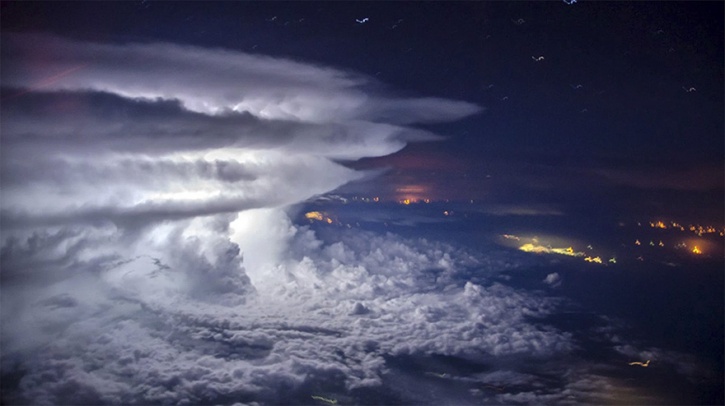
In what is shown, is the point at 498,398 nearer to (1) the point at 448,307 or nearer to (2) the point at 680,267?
(1) the point at 448,307

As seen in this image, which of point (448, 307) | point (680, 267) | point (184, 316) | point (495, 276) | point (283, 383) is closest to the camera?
point (283, 383)

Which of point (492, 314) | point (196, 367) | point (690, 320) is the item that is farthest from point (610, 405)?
point (196, 367)

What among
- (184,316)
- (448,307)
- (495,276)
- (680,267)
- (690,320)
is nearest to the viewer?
(184,316)

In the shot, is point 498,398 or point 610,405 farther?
point 498,398

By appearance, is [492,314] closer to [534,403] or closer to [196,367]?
[534,403]

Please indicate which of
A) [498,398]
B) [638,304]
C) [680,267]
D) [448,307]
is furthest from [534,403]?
[638,304]

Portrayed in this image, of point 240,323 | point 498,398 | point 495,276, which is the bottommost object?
point 498,398

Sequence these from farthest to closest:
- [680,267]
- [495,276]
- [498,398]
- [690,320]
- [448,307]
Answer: [495,276] → [448,307] → [690,320] → [680,267] → [498,398]

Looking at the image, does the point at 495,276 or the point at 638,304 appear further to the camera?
the point at 495,276

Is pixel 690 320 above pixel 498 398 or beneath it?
above
